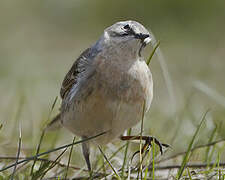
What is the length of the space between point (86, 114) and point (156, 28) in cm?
725

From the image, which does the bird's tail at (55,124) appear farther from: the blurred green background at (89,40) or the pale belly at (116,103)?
the blurred green background at (89,40)

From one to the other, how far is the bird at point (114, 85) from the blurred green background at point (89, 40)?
2.55 meters

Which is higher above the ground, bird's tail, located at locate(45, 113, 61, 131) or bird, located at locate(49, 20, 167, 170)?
bird, located at locate(49, 20, 167, 170)

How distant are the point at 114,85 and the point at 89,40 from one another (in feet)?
23.7

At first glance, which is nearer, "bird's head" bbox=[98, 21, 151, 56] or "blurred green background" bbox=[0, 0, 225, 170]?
"bird's head" bbox=[98, 21, 151, 56]

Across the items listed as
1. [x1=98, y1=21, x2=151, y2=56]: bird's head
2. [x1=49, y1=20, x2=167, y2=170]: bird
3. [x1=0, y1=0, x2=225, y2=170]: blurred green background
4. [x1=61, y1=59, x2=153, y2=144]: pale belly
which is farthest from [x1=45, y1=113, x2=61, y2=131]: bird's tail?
[x1=0, y1=0, x2=225, y2=170]: blurred green background

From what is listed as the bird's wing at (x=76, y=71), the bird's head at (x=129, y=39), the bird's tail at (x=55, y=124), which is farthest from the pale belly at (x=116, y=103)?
the bird's tail at (x=55, y=124)

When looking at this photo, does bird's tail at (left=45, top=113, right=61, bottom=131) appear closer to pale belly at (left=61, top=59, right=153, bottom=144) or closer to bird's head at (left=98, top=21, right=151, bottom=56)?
pale belly at (left=61, top=59, right=153, bottom=144)

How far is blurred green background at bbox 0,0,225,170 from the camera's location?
334 inches

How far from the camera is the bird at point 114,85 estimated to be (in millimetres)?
4488

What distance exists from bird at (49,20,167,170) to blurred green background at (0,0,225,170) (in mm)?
2555

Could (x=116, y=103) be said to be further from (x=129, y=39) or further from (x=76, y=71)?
A: (x=76, y=71)

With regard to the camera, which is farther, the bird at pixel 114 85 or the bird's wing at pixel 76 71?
the bird's wing at pixel 76 71

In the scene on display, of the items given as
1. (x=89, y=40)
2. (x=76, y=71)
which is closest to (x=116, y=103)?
(x=76, y=71)
